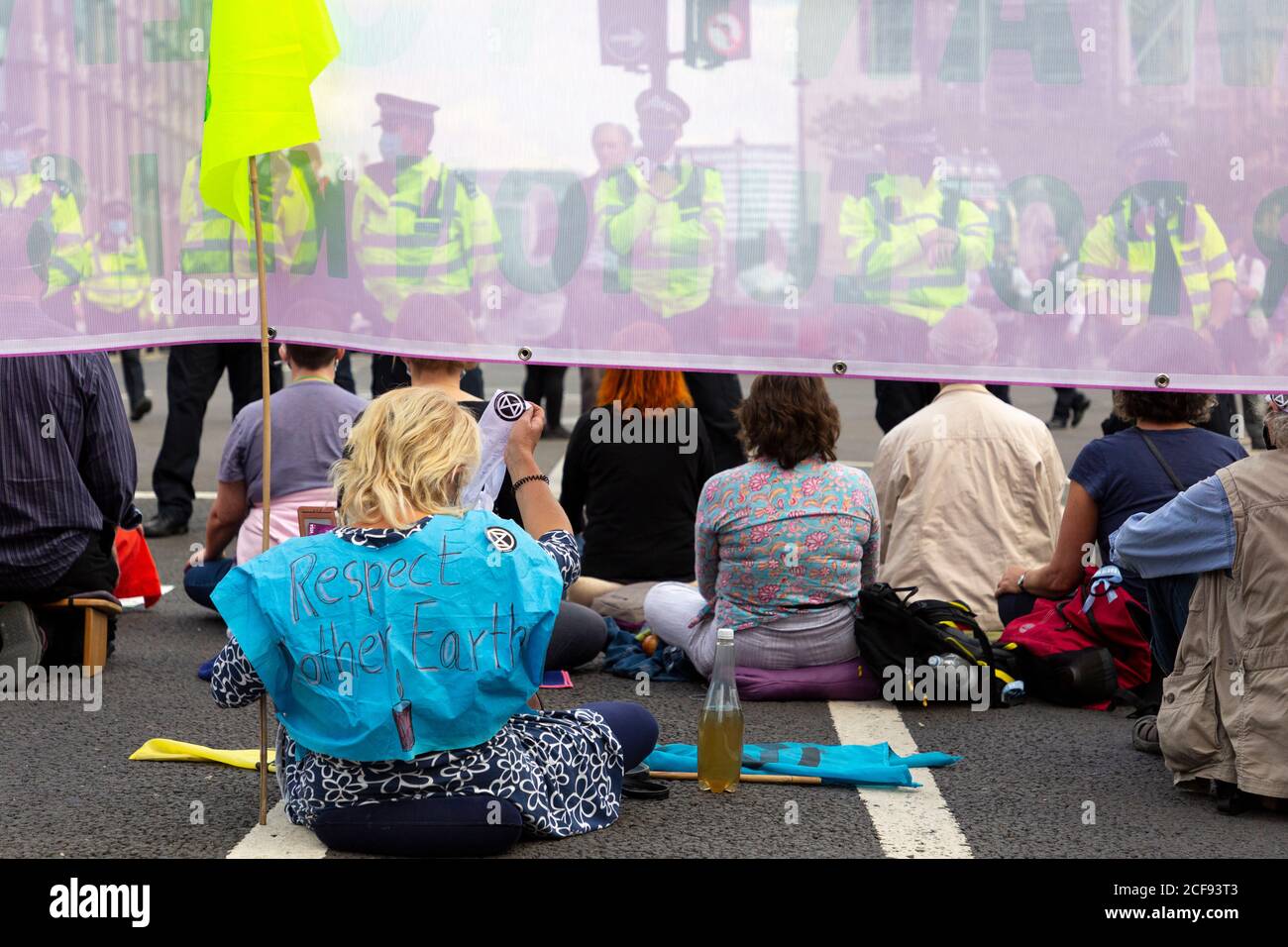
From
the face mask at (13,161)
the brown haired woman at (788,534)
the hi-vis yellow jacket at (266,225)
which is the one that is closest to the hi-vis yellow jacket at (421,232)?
the hi-vis yellow jacket at (266,225)

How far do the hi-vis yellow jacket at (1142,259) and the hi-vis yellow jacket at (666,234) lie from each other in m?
0.89

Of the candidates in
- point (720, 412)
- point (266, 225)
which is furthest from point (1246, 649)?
point (720, 412)

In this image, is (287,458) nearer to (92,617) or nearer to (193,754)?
(92,617)

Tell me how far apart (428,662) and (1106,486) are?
275 centimetres

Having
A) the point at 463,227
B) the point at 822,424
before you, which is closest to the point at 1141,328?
the point at 463,227

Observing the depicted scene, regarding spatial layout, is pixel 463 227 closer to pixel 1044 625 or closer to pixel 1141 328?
pixel 1141 328

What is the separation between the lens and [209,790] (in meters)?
4.93

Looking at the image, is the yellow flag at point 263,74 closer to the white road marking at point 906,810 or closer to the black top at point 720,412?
the white road marking at point 906,810

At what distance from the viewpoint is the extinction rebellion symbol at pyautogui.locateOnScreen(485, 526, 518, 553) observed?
4.08 m

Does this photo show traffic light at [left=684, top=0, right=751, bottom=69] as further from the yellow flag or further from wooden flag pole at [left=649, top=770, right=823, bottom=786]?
wooden flag pole at [left=649, top=770, right=823, bottom=786]

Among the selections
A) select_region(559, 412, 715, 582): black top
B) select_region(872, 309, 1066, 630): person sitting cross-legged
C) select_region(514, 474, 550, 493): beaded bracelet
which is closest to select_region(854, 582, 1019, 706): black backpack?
select_region(872, 309, 1066, 630): person sitting cross-legged

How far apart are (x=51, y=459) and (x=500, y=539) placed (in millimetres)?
2973

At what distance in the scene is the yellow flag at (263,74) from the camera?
4055 mm

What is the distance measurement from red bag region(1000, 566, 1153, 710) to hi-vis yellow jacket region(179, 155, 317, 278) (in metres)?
3.06
